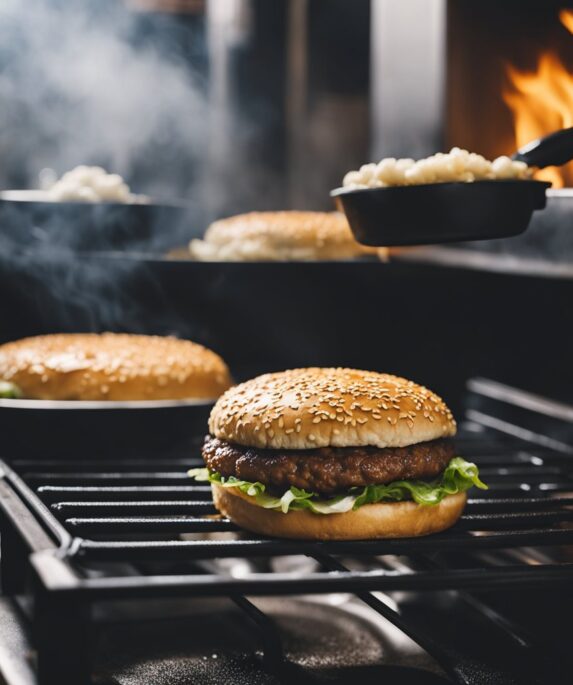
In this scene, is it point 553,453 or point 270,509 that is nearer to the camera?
point 270,509

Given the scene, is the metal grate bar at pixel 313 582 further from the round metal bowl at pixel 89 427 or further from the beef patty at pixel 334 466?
the round metal bowl at pixel 89 427

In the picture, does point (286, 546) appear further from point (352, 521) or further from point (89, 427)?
point (89, 427)

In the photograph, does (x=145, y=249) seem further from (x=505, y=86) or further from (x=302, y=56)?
(x=302, y=56)

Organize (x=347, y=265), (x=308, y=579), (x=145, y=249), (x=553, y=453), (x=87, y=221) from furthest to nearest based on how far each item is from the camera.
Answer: (x=145, y=249)
(x=87, y=221)
(x=347, y=265)
(x=553, y=453)
(x=308, y=579)

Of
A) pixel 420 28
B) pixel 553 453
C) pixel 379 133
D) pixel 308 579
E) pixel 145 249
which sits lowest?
pixel 553 453

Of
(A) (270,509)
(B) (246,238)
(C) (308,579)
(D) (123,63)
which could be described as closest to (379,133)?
(B) (246,238)

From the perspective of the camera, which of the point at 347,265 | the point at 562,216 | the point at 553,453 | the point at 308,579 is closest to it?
the point at 308,579

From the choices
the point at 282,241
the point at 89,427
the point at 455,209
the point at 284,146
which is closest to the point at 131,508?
Result: the point at 89,427
